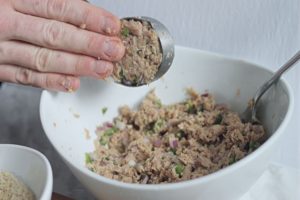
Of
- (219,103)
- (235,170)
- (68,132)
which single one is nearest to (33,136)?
(68,132)

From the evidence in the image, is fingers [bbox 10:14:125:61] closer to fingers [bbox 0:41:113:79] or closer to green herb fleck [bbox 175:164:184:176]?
fingers [bbox 0:41:113:79]

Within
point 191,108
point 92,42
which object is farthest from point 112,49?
point 191,108

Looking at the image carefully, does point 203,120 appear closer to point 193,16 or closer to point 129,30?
point 129,30

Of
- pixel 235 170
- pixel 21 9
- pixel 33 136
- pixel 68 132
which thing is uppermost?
pixel 21 9

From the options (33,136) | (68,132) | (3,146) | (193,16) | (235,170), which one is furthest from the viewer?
(193,16)

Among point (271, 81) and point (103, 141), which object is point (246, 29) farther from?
point (103, 141)

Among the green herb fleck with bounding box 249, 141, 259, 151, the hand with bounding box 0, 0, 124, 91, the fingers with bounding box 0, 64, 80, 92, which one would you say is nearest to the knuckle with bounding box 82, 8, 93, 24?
the hand with bounding box 0, 0, 124, 91

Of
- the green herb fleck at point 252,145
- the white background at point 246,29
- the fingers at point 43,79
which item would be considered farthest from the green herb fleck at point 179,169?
the white background at point 246,29

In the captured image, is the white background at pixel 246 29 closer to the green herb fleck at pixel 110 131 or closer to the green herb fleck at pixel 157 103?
the green herb fleck at pixel 157 103
